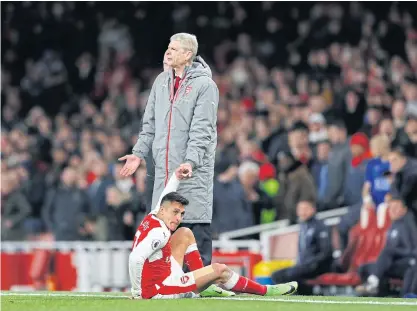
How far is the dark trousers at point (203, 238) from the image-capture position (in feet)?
36.8

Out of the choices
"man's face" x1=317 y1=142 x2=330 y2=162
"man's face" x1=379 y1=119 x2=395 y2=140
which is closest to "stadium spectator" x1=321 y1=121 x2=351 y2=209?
"man's face" x1=317 y1=142 x2=330 y2=162

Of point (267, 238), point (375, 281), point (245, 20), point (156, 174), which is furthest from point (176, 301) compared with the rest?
point (245, 20)

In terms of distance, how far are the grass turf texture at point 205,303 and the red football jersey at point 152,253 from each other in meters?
0.23

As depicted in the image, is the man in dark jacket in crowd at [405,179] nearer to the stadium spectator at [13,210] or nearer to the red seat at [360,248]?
the red seat at [360,248]

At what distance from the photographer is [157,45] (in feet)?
95.8

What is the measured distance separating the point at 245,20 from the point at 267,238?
36.4 feet

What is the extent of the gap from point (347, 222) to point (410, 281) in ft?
6.69

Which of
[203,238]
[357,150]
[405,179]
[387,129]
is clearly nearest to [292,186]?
[357,150]

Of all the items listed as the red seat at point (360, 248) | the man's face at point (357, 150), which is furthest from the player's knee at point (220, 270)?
the man's face at point (357, 150)

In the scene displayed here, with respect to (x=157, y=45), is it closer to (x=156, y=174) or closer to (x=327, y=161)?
(x=327, y=161)

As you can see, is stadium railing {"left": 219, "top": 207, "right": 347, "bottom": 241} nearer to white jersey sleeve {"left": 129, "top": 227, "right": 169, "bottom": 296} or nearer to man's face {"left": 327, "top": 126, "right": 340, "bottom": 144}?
man's face {"left": 327, "top": 126, "right": 340, "bottom": 144}

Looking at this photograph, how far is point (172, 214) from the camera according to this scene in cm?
1081

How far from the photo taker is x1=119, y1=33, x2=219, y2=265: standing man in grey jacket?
1109 centimetres

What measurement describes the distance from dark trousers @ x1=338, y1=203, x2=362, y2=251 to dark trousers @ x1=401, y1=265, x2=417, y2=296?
5.59ft
